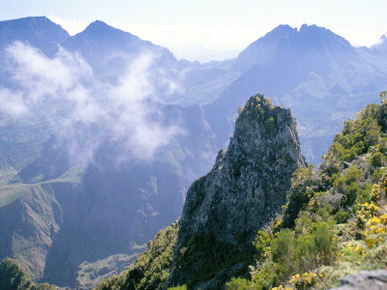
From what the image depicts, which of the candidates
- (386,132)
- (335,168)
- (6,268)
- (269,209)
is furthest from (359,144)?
(6,268)

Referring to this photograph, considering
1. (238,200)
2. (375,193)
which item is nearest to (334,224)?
(375,193)

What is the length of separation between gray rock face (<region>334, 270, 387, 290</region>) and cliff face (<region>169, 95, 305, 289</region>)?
22.6 m

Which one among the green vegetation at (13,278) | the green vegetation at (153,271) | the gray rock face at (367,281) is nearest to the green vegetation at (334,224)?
the gray rock face at (367,281)

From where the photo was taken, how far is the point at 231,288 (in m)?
15.4

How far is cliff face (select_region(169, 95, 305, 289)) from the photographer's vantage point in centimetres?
3297

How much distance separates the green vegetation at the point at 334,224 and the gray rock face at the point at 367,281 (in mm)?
2169

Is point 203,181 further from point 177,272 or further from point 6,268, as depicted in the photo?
point 6,268

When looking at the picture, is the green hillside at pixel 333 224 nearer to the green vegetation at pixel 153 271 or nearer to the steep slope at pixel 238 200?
the green vegetation at pixel 153 271

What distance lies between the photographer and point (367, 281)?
678 cm

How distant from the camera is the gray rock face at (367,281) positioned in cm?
663

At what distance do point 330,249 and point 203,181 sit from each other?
1410 inches

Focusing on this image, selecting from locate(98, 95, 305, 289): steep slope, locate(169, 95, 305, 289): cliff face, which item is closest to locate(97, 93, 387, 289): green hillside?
locate(98, 95, 305, 289): steep slope

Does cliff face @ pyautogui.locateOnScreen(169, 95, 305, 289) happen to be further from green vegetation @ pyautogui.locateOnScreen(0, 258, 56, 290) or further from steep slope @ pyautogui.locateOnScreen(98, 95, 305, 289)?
green vegetation @ pyautogui.locateOnScreen(0, 258, 56, 290)

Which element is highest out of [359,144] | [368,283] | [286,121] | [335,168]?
[286,121]
